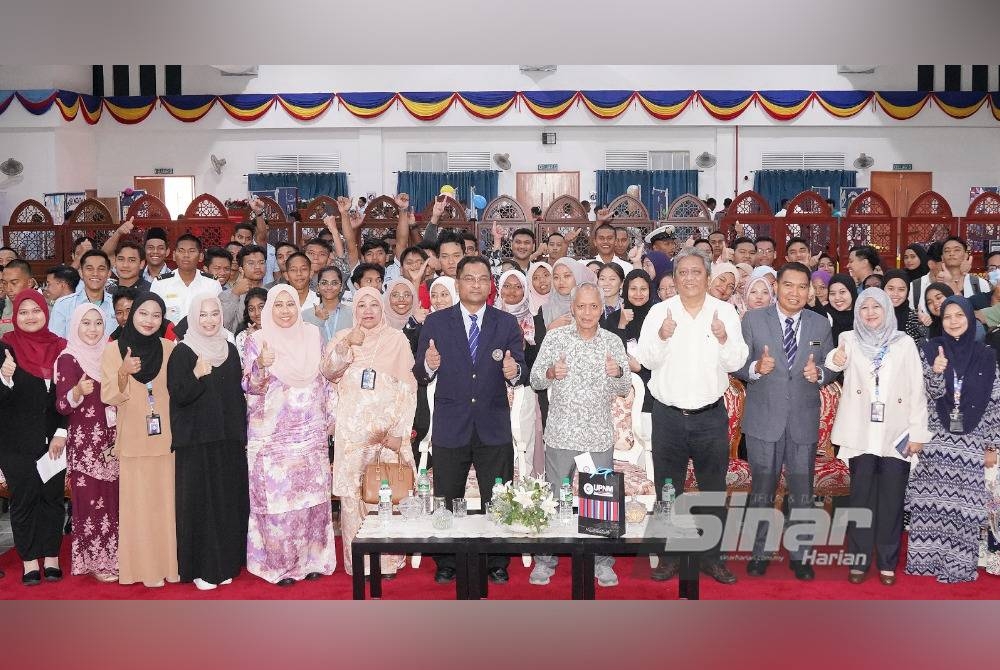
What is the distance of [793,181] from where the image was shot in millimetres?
16234

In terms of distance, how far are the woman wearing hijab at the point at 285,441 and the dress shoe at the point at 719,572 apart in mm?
1876

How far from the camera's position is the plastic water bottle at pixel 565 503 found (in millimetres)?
4121

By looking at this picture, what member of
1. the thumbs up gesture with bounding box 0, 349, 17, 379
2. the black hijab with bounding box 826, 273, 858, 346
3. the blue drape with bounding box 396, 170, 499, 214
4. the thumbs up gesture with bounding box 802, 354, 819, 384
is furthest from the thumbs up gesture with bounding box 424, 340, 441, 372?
the blue drape with bounding box 396, 170, 499, 214

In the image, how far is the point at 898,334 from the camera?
450 centimetres

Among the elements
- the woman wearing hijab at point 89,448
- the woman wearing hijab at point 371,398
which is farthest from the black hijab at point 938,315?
the woman wearing hijab at point 89,448

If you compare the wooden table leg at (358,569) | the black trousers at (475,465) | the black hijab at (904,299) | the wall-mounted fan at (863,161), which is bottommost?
the wooden table leg at (358,569)

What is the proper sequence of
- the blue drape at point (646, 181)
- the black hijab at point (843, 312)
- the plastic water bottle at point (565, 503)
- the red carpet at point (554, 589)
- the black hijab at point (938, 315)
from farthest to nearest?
the blue drape at point (646, 181) → the black hijab at point (938, 315) → the black hijab at point (843, 312) → the red carpet at point (554, 589) → the plastic water bottle at point (565, 503)

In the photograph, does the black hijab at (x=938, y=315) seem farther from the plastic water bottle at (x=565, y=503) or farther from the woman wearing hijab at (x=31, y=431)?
the woman wearing hijab at (x=31, y=431)

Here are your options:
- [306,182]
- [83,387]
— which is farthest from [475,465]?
[306,182]

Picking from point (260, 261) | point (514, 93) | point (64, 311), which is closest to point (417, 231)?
point (260, 261)

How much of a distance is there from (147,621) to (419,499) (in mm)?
3641

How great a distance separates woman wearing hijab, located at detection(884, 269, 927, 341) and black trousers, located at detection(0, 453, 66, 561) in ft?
14.7

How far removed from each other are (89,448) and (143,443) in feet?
1.20
